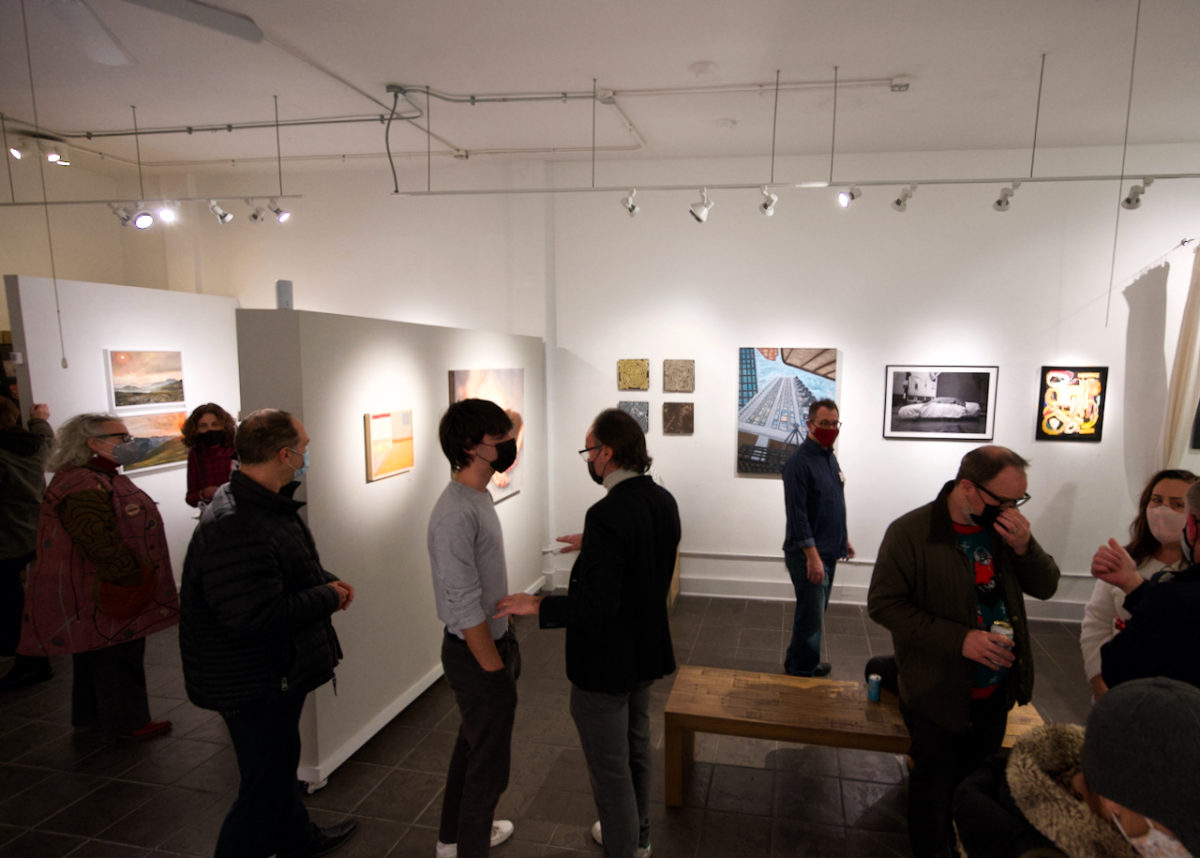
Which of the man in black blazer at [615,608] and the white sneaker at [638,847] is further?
the white sneaker at [638,847]

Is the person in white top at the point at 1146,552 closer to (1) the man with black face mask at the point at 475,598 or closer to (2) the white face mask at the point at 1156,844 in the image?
(2) the white face mask at the point at 1156,844

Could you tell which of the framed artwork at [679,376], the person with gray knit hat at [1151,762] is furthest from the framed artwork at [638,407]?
the person with gray knit hat at [1151,762]

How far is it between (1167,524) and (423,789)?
354cm

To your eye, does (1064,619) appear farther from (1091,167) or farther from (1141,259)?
(1091,167)

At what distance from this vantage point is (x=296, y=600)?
2.28m

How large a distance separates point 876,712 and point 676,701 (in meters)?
0.95

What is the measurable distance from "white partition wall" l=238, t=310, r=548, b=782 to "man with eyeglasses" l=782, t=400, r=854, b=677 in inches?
93.2

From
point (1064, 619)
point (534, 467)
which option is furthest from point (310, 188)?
point (1064, 619)

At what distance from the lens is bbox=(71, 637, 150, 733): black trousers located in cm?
362

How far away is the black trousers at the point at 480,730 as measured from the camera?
237 centimetres

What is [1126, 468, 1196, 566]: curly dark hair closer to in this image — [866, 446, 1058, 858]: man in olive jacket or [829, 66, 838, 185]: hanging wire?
[866, 446, 1058, 858]: man in olive jacket

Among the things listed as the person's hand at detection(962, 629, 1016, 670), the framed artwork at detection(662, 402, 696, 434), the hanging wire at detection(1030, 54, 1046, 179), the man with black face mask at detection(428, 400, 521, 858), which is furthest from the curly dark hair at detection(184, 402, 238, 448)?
the hanging wire at detection(1030, 54, 1046, 179)

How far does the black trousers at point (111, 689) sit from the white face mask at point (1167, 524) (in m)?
4.94

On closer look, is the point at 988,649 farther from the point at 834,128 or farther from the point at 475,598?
the point at 834,128
